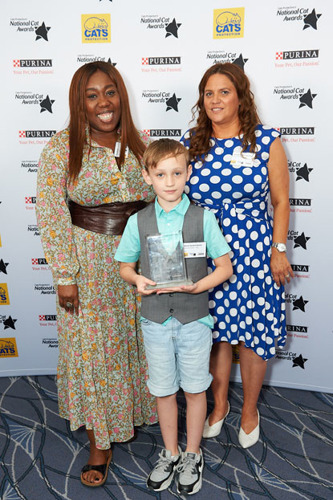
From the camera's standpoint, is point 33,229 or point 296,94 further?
point 33,229

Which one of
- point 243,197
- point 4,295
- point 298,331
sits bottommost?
point 298,331

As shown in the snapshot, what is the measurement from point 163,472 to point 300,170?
1.92 meters

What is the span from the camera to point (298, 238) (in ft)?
9.73

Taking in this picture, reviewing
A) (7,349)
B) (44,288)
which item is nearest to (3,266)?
(44,288)

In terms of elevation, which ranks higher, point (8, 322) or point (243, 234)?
point (243, 234)

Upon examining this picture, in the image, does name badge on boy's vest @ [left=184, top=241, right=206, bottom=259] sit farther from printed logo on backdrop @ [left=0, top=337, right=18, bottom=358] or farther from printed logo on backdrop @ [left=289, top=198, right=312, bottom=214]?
printed logo on backdrop @ [left=0, top=337, right=18, bottom=358]

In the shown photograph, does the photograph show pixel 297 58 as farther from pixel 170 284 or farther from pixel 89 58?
pixel 170 284

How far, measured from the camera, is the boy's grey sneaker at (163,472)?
7.27 feet

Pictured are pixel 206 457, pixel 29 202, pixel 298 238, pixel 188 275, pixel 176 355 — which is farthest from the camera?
pixel 29 202

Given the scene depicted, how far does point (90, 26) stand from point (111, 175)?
4.07 feet

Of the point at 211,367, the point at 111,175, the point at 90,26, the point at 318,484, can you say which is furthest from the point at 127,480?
the point at 90,26

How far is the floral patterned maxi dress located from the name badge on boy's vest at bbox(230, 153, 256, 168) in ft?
1.49

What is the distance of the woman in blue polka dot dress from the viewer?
217 centimetres

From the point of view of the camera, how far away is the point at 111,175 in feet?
6.90
